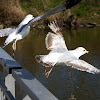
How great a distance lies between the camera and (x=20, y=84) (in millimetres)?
1876

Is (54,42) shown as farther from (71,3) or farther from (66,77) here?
(66,77)

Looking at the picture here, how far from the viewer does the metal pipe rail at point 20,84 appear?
5.29 feet

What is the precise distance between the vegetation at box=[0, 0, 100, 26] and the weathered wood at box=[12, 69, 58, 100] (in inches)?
611

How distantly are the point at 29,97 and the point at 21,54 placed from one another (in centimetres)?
804

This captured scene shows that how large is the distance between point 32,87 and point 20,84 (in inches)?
7.7

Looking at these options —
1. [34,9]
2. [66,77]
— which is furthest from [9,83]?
[34,9]

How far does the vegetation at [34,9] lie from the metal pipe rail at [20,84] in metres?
15.2

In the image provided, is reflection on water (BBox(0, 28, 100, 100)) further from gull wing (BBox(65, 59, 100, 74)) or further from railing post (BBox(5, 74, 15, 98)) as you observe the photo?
railing post (BBox(5, 74, 15, 98))

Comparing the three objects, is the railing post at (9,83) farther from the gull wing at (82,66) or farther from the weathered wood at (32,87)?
the gull wing at (82,66)

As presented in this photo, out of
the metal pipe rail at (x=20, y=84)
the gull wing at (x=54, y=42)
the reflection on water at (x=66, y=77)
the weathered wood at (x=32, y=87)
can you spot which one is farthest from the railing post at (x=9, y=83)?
the reflection on water at (x=66, y=77)

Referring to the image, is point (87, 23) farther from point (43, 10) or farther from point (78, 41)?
point (78, 41)

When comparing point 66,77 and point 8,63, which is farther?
point 66,77

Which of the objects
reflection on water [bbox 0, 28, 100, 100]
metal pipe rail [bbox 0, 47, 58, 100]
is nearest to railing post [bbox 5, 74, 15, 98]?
metal pipe rail [bbox 0, 47, 58, 100]

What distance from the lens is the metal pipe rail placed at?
161 centimetres
